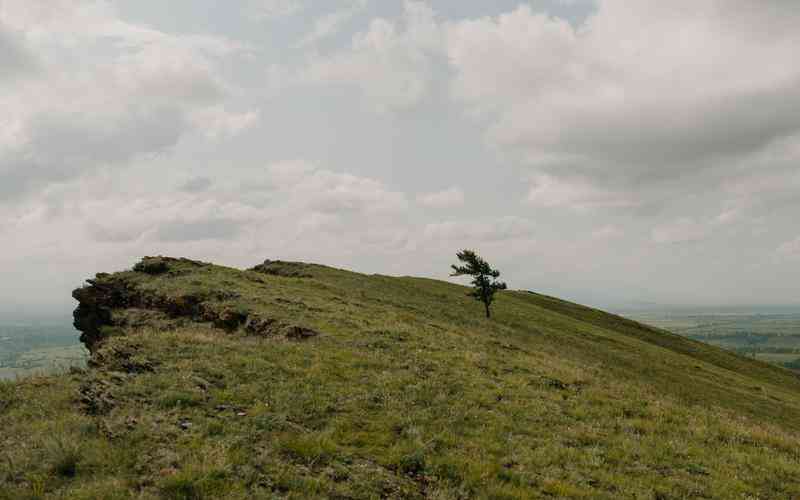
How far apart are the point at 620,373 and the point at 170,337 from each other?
31498mm

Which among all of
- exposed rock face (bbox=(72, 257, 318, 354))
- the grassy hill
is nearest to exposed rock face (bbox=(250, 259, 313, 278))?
exposed rock face (bbox=(72, 257, 318, 354))

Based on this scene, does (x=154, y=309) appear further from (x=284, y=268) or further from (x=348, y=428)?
(x=284, y=268)

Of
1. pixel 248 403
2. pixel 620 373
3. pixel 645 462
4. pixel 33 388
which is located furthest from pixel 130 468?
pixel 620 373

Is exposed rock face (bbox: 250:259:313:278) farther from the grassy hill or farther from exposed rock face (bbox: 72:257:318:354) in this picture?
the grassy hill

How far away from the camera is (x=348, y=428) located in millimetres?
12938

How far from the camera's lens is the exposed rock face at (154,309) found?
2535 cm

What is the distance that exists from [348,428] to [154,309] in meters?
22.9

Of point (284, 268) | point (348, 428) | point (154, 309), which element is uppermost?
point (284, 268)

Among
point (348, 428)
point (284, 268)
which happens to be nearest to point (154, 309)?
point (348, 428)

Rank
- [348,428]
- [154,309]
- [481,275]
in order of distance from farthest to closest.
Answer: [481,275]
[154,309]
[348,428]

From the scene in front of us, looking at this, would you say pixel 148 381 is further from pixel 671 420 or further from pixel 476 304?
pixel 476 304

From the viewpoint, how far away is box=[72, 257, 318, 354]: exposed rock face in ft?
83.2

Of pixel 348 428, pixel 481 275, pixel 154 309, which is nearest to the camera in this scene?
pixel 348 428

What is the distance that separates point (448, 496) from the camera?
10.1m
